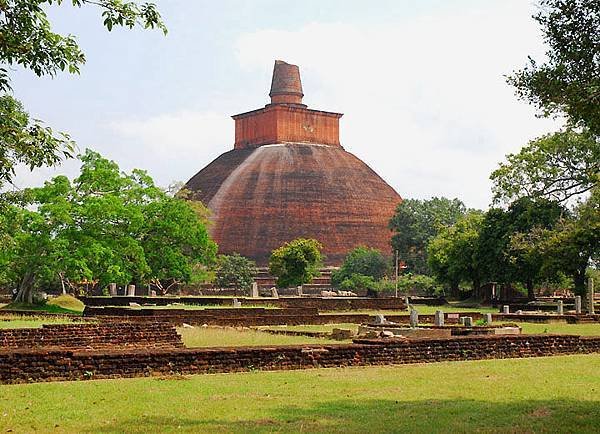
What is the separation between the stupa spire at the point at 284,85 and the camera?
300 ft

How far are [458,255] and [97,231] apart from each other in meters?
24.0

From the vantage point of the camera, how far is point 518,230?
1812 inches

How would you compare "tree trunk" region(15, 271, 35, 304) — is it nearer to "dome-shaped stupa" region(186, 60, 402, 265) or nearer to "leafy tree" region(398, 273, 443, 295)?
"leafy tree" region(398, 273, 443, 295)

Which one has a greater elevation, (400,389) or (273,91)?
(273,91)

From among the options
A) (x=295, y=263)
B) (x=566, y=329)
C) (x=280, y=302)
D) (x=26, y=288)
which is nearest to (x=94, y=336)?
(x=566, y=329)

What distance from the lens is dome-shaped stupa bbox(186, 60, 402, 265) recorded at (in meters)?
85.1

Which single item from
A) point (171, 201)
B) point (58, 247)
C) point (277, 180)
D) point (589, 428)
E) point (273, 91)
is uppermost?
point (273, 91)

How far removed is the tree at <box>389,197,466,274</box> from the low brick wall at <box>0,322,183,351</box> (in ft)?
182

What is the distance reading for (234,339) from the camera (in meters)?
19.2

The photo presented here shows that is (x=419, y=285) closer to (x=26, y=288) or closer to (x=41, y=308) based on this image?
(x=26, y=288)

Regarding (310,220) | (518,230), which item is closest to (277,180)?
(310,220)

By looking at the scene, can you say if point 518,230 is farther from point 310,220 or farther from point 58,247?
point 310,220

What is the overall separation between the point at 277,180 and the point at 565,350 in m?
71.5

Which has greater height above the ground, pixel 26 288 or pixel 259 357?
pixel 26 288
